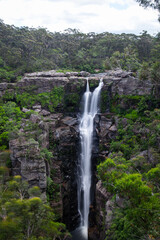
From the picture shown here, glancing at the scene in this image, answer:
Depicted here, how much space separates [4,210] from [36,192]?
5.15 ft

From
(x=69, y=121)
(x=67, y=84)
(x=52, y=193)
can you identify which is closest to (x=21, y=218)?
(x=52, y=193)

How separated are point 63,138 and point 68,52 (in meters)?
25.6

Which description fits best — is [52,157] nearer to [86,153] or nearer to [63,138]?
[63,138]

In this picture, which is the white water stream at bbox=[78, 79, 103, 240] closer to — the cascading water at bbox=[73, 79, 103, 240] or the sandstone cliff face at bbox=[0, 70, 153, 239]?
the cascading water at bbox=[73, 79, 103, 240]

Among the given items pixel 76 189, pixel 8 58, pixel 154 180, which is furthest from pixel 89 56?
pixel 154 180

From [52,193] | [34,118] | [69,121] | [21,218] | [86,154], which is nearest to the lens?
[21,218]

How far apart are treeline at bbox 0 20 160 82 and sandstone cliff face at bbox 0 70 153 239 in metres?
5.49

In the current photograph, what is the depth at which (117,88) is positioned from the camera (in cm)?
2444

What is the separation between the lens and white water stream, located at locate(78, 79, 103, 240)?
822 inches

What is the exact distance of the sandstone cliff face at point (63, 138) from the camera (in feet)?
50.0

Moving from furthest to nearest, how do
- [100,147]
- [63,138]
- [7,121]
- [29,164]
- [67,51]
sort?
[67,51], [100,147], [63,138], [7,121], [29,164]

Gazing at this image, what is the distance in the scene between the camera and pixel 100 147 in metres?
22.0

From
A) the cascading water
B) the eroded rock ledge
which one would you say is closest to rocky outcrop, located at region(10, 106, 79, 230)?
the cascading water

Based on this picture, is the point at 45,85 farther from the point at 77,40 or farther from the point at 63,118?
the point at 77,40
